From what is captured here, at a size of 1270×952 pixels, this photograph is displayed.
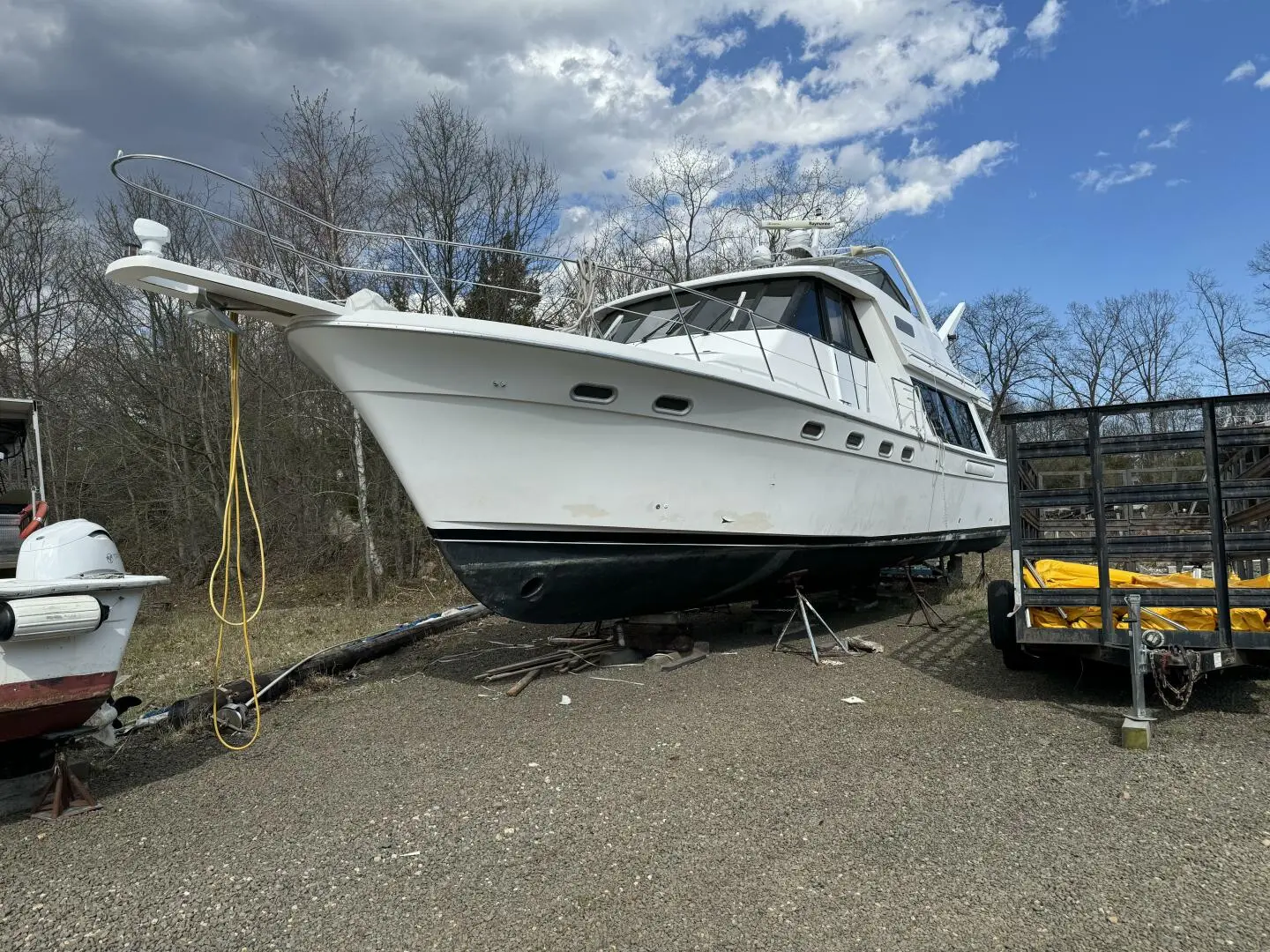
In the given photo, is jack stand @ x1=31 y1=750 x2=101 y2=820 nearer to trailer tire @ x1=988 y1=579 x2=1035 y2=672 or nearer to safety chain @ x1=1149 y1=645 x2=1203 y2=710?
trailer tire @ x1=988 y1=579 x2=1035 y2=672

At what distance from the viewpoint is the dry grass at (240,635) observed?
673cm

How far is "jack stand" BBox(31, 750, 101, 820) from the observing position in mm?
3607

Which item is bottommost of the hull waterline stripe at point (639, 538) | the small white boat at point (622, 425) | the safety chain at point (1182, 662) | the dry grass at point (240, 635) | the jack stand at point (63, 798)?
the dry grass at point (240, 635)

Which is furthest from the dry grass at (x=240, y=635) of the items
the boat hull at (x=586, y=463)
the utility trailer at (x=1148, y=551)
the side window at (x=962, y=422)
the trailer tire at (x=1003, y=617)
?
the side window at (x=962, y=422)

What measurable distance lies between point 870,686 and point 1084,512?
184 cm

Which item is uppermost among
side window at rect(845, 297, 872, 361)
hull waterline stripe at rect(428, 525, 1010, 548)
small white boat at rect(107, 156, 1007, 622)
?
side window at rect(845, 297, 872, 361)

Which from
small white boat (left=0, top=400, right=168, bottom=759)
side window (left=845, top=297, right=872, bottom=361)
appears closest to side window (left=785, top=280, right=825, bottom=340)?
side window (left=845, top=297, right=872, bottom=361)

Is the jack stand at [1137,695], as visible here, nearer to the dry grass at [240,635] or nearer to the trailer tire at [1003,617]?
the trailer tire at [1003,617]

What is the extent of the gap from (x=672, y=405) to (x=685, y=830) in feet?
9.88

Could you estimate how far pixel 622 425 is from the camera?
17.4ft

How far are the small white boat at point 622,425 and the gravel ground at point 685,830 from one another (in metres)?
1.19

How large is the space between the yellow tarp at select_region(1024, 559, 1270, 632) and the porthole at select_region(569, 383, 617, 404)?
9.46 feet

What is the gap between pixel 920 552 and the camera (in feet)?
28.1

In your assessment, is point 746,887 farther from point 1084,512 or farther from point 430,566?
point 430,566
